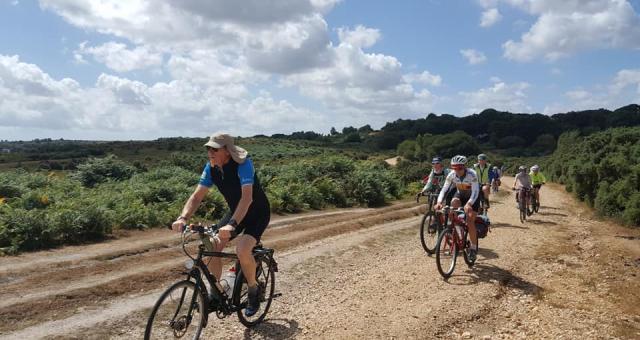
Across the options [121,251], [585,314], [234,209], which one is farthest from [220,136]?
[121,251]

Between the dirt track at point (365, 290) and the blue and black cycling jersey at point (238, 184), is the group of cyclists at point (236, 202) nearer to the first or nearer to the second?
the blue and black cycling jersey at point (238, 184)

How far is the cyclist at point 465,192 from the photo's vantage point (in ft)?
32.3

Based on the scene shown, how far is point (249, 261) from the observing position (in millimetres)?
6094

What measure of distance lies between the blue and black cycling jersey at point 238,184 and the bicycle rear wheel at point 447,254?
436 centimetres

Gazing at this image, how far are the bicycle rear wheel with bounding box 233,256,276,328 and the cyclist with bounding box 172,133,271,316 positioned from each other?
10cm

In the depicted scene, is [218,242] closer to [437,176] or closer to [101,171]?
[437,176]

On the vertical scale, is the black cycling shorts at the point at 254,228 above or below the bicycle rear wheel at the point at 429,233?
above

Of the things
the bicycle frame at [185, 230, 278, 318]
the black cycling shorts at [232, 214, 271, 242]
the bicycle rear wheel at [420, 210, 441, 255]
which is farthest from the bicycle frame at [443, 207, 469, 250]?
the black cycling shorts at [232, 214, 271, 242]

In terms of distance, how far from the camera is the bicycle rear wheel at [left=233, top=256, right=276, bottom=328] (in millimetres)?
6281

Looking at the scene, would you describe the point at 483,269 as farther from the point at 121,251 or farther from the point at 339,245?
the point at 121,251

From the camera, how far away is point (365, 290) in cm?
888

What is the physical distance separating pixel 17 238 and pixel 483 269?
1066cm

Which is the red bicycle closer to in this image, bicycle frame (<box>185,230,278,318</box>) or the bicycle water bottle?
bicycle frame (<box>185,230,278,318</box>)

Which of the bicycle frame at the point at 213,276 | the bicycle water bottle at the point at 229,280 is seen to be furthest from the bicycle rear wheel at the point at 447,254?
the bicycle water bottle at the point at 229,280
